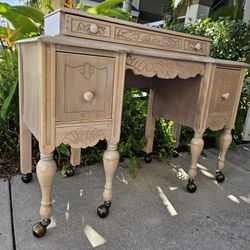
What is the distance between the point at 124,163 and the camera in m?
2.21

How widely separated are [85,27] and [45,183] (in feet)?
2.79

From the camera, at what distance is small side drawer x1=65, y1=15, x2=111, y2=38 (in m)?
Answer: 1.18

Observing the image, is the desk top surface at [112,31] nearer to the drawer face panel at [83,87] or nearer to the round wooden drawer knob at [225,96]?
the drawer face panel at [83,87]

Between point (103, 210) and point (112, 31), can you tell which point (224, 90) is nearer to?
point (112, 31)

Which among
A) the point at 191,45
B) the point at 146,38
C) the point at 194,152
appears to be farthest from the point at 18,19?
the point at 194,152

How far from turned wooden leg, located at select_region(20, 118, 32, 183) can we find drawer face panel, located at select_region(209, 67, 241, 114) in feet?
4.34

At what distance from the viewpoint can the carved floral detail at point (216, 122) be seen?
5.59ft

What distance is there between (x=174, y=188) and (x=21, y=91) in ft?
4.38

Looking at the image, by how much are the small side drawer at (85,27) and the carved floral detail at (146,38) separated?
0.27 feet

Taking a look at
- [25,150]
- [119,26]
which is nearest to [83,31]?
[119,26]

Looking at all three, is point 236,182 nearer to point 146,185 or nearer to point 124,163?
point 146,185

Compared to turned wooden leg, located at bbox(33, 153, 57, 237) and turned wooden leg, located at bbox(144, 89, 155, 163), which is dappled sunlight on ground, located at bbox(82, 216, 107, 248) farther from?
turned wooden leg, located at bbox(144, 89, 155, 163)

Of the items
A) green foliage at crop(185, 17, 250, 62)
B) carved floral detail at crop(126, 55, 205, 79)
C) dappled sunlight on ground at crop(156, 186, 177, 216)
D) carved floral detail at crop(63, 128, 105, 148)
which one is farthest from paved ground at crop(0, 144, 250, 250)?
green foliage at crop(185, 17, 250, 62)

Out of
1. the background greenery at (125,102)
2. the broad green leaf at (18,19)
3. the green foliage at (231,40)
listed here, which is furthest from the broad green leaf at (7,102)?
the green foliage at (231,40)
